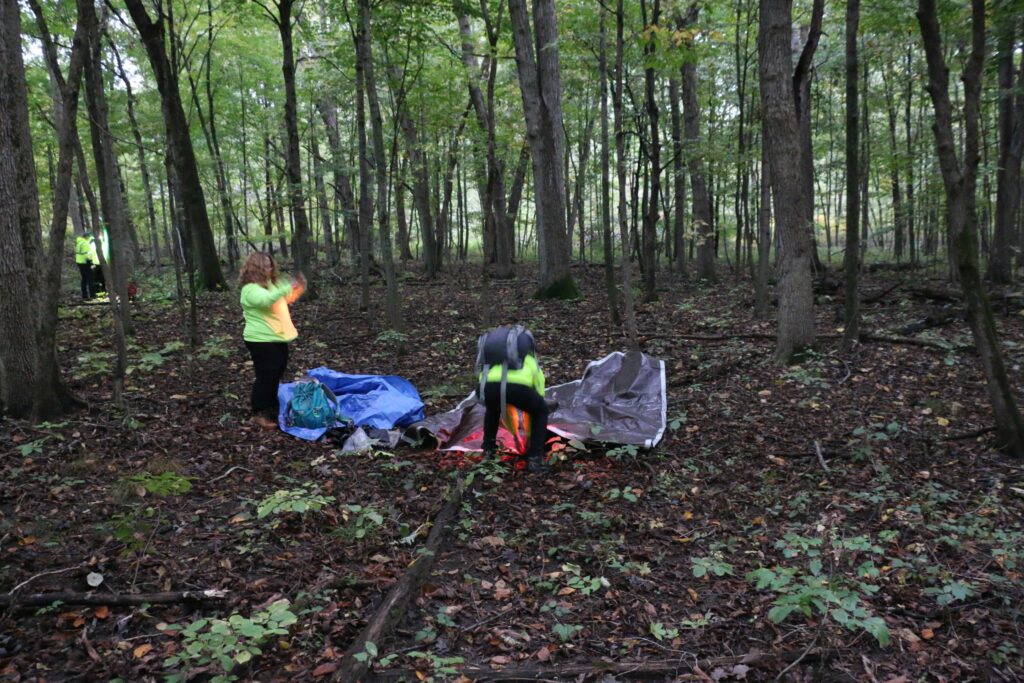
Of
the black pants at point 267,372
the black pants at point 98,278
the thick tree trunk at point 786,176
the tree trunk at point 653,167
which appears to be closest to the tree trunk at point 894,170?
the tree trunk at point 653,167

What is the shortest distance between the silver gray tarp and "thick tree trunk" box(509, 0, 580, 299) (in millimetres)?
5460

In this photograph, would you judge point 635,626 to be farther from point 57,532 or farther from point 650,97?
point 650,97

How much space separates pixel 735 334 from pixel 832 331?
4.68ft

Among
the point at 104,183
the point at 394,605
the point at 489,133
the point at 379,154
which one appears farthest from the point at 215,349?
the point at 394,605

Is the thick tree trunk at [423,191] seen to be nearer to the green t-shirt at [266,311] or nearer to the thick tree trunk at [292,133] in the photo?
the thick tree trunk at [292,133]

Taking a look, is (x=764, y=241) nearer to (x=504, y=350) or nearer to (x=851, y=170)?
(x=851, y=170)

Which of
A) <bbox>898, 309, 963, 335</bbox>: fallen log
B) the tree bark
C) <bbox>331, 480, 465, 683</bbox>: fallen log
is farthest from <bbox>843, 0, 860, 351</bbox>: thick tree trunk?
<bbox>331, 480, 465, 683</bbox>: fallen log

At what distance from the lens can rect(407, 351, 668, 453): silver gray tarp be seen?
5893 mm

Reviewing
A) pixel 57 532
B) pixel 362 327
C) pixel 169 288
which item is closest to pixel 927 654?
pixel 57 532

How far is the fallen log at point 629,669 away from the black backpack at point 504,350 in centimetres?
269

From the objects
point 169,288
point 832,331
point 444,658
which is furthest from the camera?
point 169,288

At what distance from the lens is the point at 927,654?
2.88m

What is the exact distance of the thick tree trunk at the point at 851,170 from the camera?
281 inches

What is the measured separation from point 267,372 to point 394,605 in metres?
3.86
